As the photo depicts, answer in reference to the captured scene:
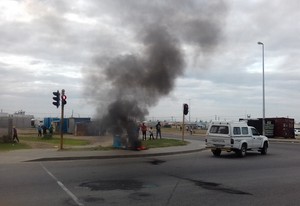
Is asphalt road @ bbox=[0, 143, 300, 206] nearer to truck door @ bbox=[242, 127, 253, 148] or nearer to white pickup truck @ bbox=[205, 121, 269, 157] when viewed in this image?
white pickup truck @ bbox=[205, 121, 269, 157]

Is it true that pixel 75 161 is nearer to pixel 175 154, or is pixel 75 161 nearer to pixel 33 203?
pixel 175 154

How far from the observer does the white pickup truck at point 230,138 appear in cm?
2105

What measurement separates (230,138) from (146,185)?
1115cm

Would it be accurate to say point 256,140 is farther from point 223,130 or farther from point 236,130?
point 223,130

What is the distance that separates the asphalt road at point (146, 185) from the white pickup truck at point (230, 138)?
551 cm

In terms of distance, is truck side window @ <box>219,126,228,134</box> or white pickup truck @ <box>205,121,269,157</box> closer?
white pickup truck @ <box>205,121,269,157</box>

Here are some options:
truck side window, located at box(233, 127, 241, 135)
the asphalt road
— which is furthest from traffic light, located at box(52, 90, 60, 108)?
truck side window, located at box(233, 127, 241, 135)

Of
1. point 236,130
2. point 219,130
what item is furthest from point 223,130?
point 236,130

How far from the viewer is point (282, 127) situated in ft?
157

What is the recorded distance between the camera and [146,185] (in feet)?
35.0

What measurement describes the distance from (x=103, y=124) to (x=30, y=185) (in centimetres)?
1339

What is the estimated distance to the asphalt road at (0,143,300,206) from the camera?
8.62 meters

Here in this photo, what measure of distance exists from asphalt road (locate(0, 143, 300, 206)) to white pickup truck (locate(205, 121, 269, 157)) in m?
5.51

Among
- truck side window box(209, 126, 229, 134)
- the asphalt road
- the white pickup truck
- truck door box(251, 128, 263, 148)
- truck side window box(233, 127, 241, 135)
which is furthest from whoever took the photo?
truck door box(251, 128, 263, 148)
